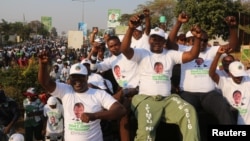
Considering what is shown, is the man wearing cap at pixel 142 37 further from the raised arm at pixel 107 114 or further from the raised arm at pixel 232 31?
the raised arm at pixel 107 114

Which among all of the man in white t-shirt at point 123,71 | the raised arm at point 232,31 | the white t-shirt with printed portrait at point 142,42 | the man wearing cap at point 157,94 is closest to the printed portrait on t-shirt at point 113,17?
the white t-shirt with printed portrait at point 142,42

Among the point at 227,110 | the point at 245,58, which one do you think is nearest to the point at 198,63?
the point at 227,110

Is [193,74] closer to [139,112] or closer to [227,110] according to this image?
[227,110]

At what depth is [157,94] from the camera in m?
4.46

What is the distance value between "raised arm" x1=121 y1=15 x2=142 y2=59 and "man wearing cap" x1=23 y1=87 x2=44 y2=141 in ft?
14.2

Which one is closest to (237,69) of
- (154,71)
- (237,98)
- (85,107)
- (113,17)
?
(237,98)

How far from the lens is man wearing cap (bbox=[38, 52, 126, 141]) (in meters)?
3.96

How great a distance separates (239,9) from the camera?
3516 cm

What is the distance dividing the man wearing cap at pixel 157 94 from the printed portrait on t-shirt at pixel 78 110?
2.37 feet

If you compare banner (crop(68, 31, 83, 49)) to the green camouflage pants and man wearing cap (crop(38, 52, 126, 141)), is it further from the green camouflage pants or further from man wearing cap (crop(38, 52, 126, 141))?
man wearing cap (crop(38, 52, 126, 141))

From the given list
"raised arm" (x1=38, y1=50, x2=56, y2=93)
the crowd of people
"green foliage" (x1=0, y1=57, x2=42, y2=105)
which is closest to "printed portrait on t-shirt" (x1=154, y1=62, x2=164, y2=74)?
the crowd of people

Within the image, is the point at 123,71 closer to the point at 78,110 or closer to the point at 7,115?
the point at 78,110

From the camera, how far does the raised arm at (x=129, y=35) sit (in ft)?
13.8

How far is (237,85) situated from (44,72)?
2414mm
